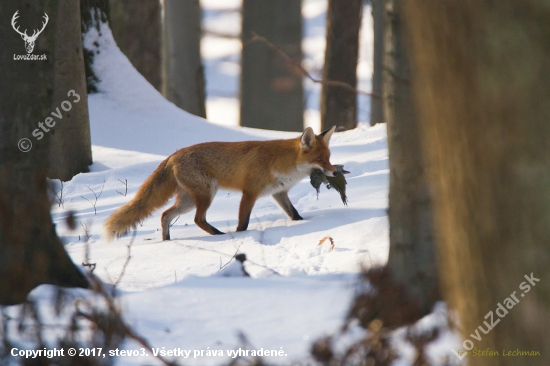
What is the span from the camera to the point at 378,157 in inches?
360

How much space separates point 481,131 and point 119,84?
10.7 metres

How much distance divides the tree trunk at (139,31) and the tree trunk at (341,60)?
14.6 feet

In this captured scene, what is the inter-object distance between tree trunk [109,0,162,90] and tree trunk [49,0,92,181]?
21.0ft

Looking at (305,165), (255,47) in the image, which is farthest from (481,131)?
(255,47)

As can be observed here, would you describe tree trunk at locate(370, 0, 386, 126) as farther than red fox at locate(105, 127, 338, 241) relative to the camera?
Yes

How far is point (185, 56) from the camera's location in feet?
61.8

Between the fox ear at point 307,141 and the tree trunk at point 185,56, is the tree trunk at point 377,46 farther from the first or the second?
the fox ear at point 307,141

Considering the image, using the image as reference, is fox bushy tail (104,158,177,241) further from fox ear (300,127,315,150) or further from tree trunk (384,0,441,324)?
tree trunk (384,0,441,324)

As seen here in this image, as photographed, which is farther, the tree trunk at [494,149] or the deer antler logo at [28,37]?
the deer antler logo at [28,37]

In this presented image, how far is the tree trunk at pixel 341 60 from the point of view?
15.3 m

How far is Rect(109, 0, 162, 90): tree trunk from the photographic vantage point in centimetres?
1548

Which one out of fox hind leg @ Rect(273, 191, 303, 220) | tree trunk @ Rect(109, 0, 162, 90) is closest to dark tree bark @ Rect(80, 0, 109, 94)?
tree trunk @ Rect(109, 0, 162, 90)

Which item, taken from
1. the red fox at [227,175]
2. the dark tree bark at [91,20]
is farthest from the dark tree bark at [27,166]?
the dark tree bark at [91,20]

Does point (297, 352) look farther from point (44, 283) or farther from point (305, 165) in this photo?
point (305, 165)
